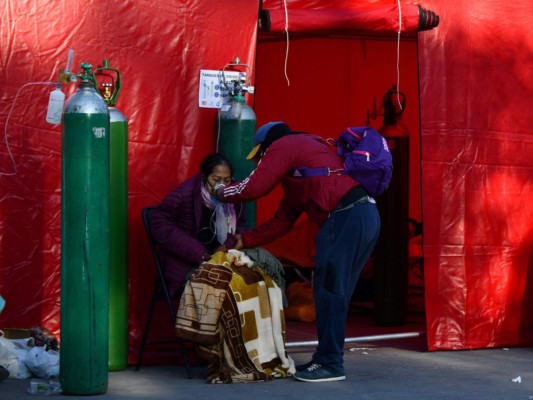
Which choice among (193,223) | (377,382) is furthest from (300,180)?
(377,382)

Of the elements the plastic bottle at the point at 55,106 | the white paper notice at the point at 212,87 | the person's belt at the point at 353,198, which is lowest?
the person's belt at the point at 353,198

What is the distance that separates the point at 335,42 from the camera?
11227 millimetres

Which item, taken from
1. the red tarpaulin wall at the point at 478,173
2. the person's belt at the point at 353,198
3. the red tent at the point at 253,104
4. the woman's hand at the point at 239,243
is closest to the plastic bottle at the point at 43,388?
the red tent at the point at 253,104

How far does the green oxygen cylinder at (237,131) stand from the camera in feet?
25.7

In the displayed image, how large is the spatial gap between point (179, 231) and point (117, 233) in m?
0.41

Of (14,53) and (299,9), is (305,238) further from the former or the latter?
(14,53)

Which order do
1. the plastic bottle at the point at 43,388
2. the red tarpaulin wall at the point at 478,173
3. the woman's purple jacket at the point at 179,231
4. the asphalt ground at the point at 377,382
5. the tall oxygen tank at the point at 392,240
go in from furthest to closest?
the tall oxygen tank at the point at 392,240 < the red tarpaulin wall at the point at 478,173 < the woman's purple jacket at the point at 179,231 < the asphalt ground at the point at 377,382 < the plastic bottle at the point at 43,388

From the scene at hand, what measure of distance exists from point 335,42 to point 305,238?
188 cm

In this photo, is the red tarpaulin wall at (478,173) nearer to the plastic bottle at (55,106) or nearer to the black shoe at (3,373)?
the plastic bottle at (55,106)

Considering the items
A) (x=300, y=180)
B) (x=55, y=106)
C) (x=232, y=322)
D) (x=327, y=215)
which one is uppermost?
(x=55, y=106)

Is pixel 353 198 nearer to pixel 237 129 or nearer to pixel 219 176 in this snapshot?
pixel 219 176

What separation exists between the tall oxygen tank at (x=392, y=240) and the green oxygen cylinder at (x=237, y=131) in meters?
2.29

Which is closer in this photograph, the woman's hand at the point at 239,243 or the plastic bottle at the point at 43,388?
the plastic bottle at the point at 43,388

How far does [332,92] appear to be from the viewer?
1138 centimetres
